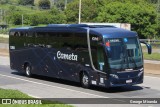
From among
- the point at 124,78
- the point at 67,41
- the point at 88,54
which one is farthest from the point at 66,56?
the point at 124,78

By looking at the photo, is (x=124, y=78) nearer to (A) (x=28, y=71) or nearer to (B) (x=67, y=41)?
(B) (x=67, y=41)

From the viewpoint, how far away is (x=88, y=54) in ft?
63.3

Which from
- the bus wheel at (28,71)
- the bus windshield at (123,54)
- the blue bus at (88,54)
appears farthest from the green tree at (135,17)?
the bus windshield at (123,54)

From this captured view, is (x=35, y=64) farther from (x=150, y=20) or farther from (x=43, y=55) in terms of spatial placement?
(x=150, y=20)

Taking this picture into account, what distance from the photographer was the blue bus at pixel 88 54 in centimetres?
1830

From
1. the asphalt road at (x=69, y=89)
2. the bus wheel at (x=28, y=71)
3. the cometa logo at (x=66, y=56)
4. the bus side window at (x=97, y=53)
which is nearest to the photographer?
the asphalt road at (x=69, y=89)

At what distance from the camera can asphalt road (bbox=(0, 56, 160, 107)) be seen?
1741 centimetres

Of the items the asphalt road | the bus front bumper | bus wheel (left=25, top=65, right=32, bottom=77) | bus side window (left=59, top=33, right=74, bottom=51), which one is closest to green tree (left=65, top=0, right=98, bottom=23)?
bus wheel (left=25, top=65, right=32, bottom=77)

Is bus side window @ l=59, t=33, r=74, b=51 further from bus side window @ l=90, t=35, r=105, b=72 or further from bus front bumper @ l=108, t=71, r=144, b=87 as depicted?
bus front bumper @ l=108, t=71, r=144, b=87

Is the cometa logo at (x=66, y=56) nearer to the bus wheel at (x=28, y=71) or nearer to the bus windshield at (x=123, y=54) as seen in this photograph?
the bus windshield at (x=123, y=54)

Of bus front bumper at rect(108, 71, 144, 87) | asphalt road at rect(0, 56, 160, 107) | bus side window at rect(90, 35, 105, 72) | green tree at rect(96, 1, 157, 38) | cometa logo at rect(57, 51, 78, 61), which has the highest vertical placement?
bus side window at rect(90, 35, 105, 72)

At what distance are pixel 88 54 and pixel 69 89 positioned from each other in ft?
5.84

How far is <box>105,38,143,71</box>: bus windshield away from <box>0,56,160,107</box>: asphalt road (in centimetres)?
114

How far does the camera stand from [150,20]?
8750 centimetres
